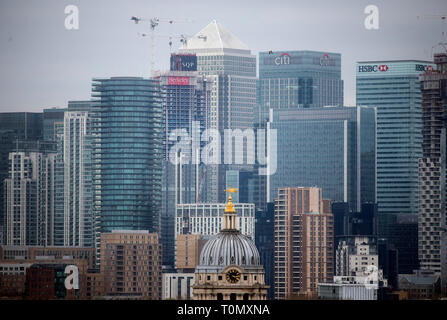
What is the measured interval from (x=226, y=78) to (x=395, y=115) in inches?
1065

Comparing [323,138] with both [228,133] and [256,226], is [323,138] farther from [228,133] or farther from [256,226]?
[256,226]

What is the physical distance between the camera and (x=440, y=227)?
139500 millimetres

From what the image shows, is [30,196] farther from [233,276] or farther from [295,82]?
[233,276]

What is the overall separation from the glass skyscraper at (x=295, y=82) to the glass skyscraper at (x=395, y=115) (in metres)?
6.33

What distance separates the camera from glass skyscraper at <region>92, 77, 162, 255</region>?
506 ft

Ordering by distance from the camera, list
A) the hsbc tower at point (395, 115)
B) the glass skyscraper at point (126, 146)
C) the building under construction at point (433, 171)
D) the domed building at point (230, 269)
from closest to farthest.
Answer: the domed building at point (230, 269)
the building under construction at point (433, 171)
the glass skyscraper at point (126, 146)
the hsbc tower at point (395, 115)

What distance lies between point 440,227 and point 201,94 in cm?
5065

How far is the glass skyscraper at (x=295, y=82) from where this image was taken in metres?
170

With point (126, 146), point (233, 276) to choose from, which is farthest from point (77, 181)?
point (233, 276)

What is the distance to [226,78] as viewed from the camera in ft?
602

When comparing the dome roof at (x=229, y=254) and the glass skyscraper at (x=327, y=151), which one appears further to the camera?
the glass skyscraper at (x=327, y=151)

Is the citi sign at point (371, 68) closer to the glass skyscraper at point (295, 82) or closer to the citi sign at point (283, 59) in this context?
the glass skyscraper at point (295, 82)

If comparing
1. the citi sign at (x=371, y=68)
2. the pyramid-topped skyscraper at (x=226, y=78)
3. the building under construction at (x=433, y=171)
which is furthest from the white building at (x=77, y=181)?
the building under construction at (x=433, y=171)

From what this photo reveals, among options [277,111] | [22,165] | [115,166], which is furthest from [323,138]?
[22,165]
